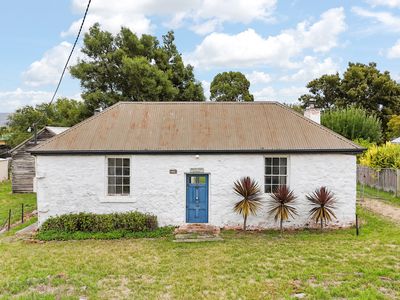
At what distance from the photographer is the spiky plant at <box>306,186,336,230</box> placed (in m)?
12.7

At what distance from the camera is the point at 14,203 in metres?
19.6

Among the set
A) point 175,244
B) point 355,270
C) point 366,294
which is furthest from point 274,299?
point 175,244

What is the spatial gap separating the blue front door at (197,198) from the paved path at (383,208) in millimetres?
7862

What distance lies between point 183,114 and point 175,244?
20.0 ft

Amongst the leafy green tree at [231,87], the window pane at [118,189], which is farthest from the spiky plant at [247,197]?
the leafy green tree at [231,87]

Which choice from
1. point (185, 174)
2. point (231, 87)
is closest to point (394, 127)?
point (231, 87)

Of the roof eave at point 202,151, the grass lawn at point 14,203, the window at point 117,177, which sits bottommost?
the grass lawn at point 14,203

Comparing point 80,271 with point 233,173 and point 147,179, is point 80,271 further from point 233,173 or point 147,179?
point 233,173

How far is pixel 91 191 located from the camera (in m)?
13.2

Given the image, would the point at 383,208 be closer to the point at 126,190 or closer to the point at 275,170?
the point at 275,170

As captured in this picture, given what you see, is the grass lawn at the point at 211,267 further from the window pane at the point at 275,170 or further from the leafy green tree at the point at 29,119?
the leafy green tree at the point at 29,119

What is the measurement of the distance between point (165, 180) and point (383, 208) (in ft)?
35.4

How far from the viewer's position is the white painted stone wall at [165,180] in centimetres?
1321

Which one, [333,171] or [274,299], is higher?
[333,171]
